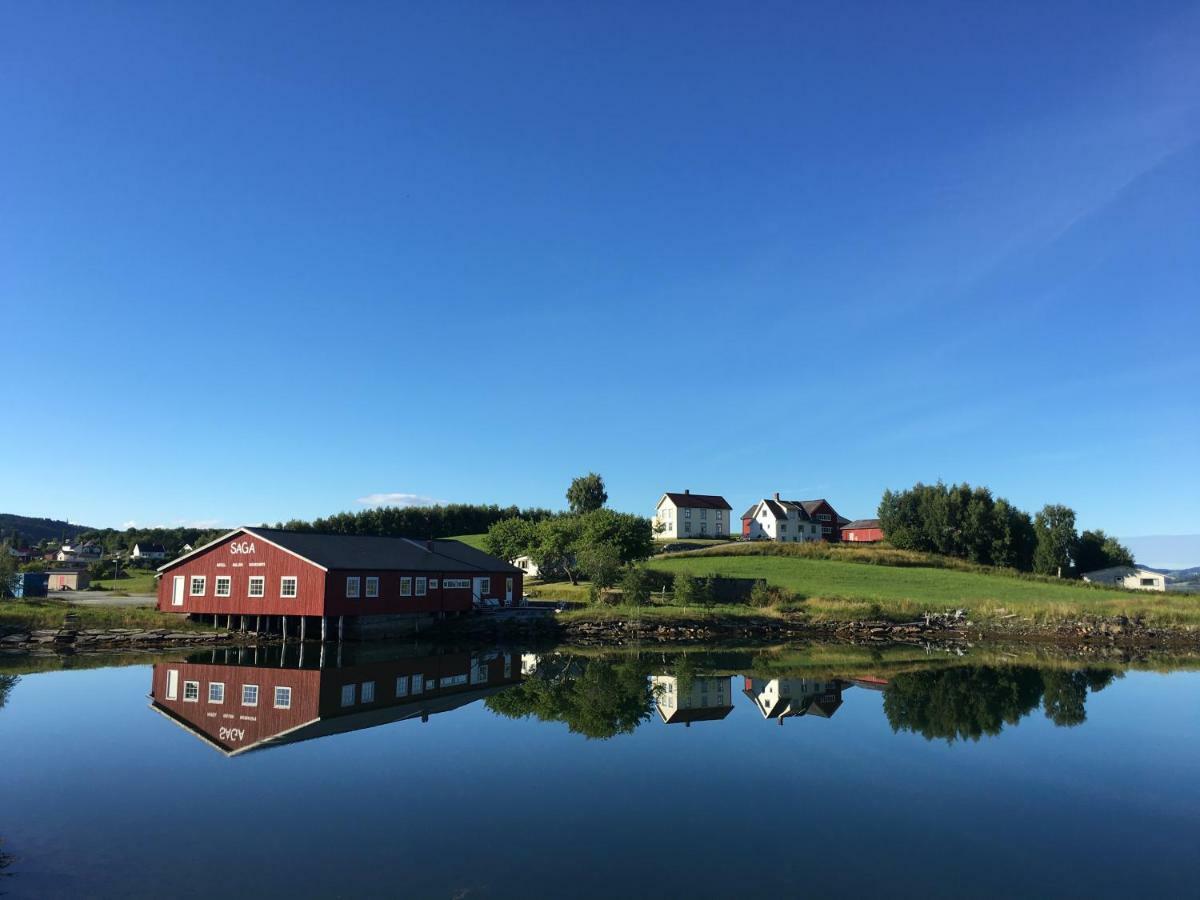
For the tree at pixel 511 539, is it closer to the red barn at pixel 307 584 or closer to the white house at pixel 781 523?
the red barn at pixel 307 584

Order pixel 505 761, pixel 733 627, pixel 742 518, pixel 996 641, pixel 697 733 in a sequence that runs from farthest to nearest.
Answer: pixel 742 518
pixel 733 627
pixel 996 641
pixel 697 733
pixel 505 761

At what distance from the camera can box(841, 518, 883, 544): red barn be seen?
10337cm

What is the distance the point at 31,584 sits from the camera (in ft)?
188

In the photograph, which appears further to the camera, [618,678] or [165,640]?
[165,640]

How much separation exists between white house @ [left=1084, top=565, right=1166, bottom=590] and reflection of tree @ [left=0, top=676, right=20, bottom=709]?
3314 inches

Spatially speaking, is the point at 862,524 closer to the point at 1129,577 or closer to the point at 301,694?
the point at 1129,577

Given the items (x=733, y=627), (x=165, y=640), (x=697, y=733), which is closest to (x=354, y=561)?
(x=165, y=640)

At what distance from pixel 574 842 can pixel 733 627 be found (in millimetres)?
40528

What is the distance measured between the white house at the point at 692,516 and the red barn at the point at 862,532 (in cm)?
1649

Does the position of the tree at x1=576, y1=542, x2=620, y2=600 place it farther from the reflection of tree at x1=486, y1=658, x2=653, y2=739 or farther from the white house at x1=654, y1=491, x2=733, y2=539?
the white house at x1=654, y1=491, x2=733, y2=539

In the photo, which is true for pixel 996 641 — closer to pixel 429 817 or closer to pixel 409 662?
pixel 409 662

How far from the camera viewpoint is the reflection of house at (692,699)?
23719 millimetres

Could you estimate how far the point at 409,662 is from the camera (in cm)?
3497

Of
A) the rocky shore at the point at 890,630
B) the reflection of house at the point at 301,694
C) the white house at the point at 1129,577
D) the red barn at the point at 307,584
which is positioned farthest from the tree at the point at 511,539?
the white house at the point at 1129,577
